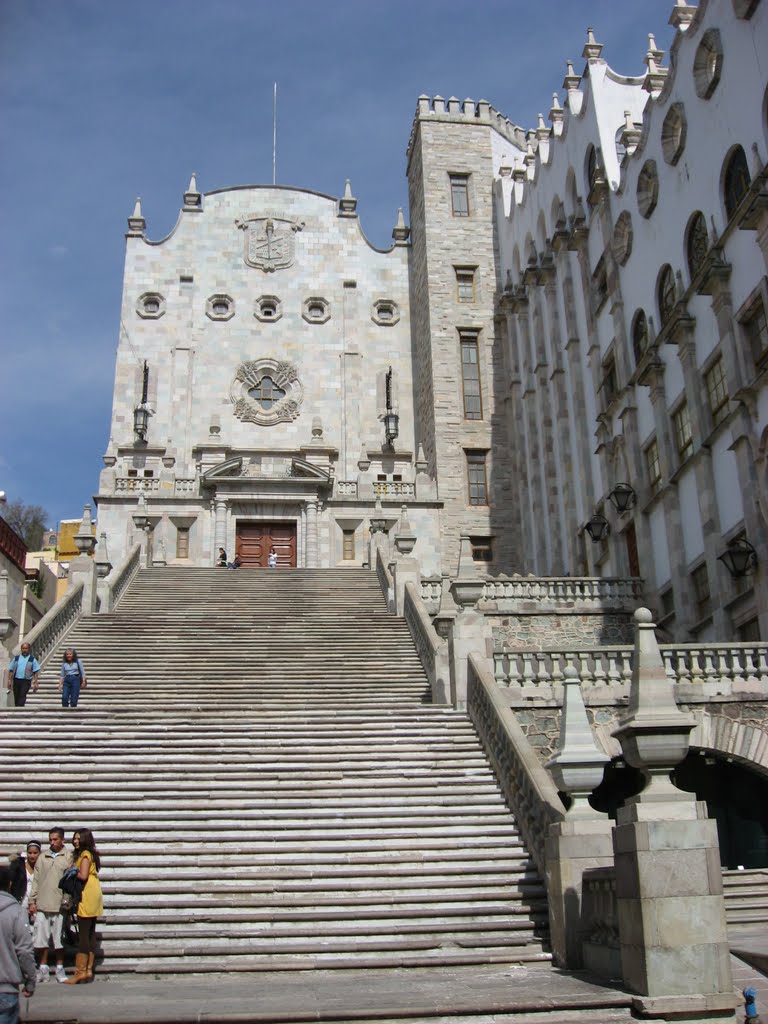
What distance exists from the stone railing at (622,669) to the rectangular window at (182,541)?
1956cm

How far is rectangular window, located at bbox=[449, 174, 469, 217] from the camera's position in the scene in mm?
41344

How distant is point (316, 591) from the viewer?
27078 mm

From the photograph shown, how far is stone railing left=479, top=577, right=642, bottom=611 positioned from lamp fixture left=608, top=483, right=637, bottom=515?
192cm

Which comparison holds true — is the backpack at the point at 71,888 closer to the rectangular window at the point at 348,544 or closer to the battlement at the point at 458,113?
the rectangular window at the point at 348,544

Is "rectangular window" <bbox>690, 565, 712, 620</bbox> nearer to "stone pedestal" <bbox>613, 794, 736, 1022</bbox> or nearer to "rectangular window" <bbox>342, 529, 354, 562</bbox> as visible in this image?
"rectangular window" <bbox>342, 529, 354, 562</bbox>

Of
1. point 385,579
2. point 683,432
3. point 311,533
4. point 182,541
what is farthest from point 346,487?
point 683,432

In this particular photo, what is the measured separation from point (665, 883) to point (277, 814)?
5.89 metres

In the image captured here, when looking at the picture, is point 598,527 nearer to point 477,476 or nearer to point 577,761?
point 477,476

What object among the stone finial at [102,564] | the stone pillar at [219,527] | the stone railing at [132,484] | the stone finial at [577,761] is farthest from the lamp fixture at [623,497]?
the stone railing at [132,484]

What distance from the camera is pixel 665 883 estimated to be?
838cm

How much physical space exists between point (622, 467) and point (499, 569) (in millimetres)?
10088

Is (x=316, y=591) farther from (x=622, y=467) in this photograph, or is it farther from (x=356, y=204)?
(x=356, y=204)

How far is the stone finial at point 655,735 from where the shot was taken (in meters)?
8.65

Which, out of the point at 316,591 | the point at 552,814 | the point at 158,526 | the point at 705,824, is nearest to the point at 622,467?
the point at 316,591
